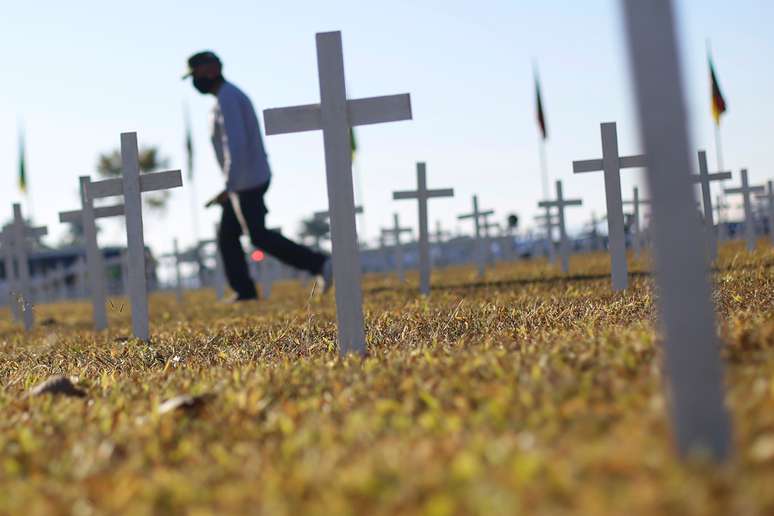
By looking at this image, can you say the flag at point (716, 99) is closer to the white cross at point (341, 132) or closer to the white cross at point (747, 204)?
the white cross at point (747, 204)

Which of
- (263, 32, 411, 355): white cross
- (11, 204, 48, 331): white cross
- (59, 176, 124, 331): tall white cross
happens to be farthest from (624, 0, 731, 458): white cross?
(11, 204, 48, 331): white cross

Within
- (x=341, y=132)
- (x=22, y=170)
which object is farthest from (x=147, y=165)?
(x=341, y=132)

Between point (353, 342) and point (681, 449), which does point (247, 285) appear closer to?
point (353, 342)

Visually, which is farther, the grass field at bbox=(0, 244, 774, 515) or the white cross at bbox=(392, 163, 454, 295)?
the white cross at bbox=(392, 163, 454, 295)

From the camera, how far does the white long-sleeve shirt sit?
9.94 meters

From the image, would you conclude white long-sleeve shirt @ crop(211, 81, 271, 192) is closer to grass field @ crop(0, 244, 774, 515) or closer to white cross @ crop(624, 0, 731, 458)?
grass field @ crop(0, 244, 774, 515)

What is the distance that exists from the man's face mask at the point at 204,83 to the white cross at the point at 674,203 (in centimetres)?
813

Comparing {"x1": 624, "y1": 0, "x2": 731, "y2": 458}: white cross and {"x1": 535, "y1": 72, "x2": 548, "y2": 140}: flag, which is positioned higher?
{"x1": 535, "y1": 72, "x2": 548, "y2": 140}: flag

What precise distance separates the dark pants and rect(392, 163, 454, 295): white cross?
80.8 inches

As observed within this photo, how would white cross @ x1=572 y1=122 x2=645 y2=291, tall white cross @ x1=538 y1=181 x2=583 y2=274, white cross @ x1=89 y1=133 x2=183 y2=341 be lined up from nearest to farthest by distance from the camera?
white cross @ x1=89 y1=133 x2=183 y2=341 < white cross @ x1=572 y1=122 x2=645 y2=291 < tall white cross @ x1=538 y1=181 x2=583 y2=274

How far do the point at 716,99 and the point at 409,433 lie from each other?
1731cm

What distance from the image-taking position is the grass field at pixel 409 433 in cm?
256

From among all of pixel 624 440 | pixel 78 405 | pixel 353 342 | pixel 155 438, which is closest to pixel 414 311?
pixel 353 342

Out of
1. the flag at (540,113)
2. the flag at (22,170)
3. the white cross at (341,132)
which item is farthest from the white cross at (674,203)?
the flag at (22,170)
